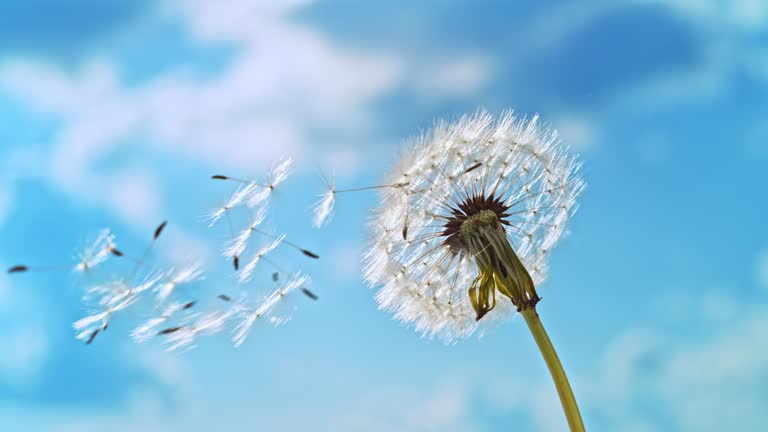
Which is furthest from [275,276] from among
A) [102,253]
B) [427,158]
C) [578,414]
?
[578,414]

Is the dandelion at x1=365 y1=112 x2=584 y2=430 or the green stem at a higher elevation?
the dandelion at x1=365 y1=112 x2=584 y2=430

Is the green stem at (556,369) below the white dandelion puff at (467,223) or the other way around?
below

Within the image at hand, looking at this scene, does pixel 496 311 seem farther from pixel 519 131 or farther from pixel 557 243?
pixel 519 131

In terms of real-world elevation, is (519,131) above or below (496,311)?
above

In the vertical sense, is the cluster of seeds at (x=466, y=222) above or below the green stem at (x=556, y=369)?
above
